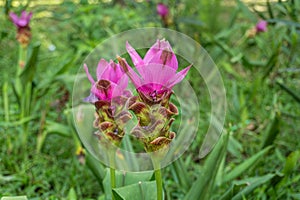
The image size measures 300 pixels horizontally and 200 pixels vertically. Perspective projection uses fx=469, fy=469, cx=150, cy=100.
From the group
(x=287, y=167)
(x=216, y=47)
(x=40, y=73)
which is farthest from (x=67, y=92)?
(x=287, y=167)

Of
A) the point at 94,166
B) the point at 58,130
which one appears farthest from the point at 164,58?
the point at 58,130

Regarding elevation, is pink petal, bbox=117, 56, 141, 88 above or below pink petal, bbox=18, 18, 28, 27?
below

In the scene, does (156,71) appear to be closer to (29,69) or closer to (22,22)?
(29,69)

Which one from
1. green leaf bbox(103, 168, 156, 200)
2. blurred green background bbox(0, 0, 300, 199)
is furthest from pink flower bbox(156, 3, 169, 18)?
green leaf bbox(103, 168, 156, 200)

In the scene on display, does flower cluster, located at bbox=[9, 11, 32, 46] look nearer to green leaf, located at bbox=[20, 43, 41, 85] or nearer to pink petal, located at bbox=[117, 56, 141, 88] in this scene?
green leaf, located at bbox=[20, 43, 41, 85]

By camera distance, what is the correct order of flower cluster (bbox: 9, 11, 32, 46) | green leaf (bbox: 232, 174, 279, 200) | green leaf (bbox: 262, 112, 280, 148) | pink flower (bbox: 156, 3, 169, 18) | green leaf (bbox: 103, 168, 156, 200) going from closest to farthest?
green leaf (bbox: 103, 168, 156, 200) → green leaf (bbox: 232, 174, 279, 200) → green leaf (bbox: 262, 112, 280, 148) → flower cluster (bbox: 9, 11, 32, 46) → pink flower (bbox: 156, 3, 169, 18)

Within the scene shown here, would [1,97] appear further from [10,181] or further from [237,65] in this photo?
[237,65]

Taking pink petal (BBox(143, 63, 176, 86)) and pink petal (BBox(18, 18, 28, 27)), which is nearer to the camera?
pink petal (BBox(143, 63, 176, 86))
